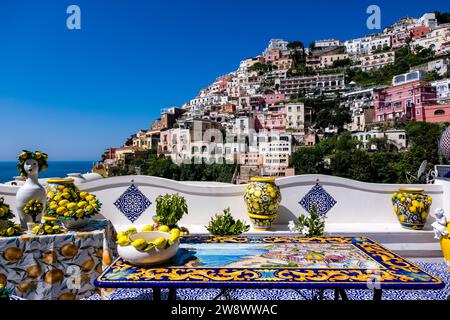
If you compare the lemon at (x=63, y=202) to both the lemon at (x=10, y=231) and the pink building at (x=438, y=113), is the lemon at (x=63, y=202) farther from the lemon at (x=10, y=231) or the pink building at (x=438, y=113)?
the pink building at (x=438, y=113)

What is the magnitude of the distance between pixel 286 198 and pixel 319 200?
423 millimetres

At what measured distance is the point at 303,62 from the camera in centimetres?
6359

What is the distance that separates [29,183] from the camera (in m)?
2.42

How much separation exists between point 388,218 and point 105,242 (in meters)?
3.37

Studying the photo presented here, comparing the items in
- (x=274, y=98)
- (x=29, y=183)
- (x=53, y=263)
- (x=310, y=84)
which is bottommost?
(x=53, y=263)

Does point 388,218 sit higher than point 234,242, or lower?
lower

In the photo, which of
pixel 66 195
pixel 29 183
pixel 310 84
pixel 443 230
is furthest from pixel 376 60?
pixel 29 183

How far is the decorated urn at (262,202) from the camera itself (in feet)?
10.7

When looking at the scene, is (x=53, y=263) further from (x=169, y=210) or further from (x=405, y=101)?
(x=405, y=101)

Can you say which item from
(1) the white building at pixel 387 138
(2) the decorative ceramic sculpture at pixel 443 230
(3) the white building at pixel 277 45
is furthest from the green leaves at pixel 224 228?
(3) the white building at pixel 277 45

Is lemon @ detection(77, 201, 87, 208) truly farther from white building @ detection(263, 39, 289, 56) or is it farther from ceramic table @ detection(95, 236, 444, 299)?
white building @ detection(263, 39, 289, 56)

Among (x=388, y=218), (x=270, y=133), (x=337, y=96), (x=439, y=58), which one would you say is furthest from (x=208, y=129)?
(x=388, y=218)
